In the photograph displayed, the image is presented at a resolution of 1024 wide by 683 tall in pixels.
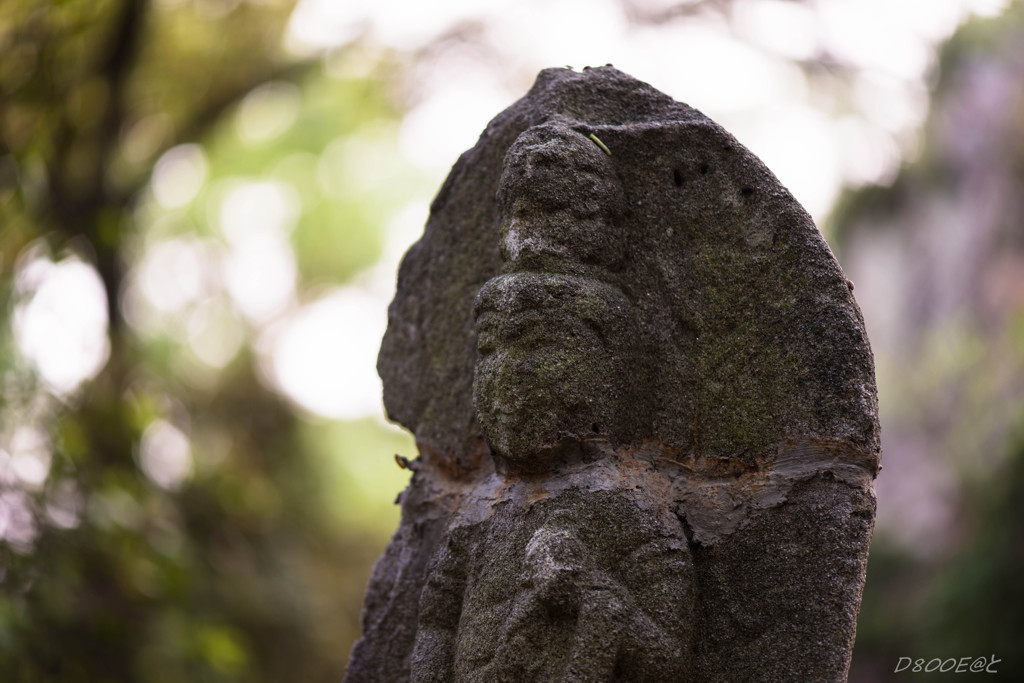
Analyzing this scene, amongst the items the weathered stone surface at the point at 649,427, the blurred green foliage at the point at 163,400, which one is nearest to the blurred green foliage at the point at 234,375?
the blurred green foliage at the point at 163,400

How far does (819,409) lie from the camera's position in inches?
85.4

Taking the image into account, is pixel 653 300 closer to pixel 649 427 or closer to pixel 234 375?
pixel 649 427

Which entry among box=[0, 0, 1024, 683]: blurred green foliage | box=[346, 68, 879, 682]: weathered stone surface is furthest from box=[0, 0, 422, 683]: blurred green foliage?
box=[346, 68, 879, 682]: weathered stone surface

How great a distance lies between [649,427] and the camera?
7.70 feet

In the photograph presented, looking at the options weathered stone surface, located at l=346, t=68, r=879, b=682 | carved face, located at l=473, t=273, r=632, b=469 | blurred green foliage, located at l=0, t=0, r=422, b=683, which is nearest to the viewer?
weathered stone surface, located at l=346, t=68, r=879, b=682

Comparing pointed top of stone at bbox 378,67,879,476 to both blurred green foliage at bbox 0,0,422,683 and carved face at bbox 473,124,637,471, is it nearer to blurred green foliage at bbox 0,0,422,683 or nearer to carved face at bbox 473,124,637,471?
carved face at bbox 473,124,637,471

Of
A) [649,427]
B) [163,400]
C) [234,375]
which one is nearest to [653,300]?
[649,427]

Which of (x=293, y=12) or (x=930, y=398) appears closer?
(x=293, y=12)

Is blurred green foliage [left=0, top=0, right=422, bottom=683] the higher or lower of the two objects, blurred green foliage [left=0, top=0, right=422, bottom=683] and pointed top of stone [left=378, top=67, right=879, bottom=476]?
the higher

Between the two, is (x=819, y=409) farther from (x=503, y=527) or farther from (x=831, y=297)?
(x=503, y=527)

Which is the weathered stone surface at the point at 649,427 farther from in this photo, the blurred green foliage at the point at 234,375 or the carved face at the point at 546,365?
the blurred green foliage at the point at 234,375

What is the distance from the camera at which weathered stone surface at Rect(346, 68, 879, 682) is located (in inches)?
81.6

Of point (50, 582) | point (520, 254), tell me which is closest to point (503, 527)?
point (520, 254)

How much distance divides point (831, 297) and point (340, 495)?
898cm
